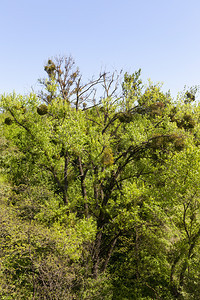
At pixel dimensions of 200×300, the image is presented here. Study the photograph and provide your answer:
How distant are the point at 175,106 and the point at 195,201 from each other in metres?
8.11

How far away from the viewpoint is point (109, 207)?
15.0 m

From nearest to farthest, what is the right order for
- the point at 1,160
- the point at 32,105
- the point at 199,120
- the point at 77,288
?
the point at 77,288 → the point at 32,105 → the point at 199,120 → the point at 1,160

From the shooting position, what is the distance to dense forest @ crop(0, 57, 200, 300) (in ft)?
40.0

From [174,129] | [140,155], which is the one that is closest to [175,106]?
[174,129]

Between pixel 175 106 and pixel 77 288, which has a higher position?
pixel 175 106

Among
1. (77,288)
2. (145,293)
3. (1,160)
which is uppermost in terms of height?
(1,160)

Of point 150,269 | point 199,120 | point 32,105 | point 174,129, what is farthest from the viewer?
point 199,120

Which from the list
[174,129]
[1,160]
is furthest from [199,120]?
[1,160]

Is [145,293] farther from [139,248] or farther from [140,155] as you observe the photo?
[140,155]

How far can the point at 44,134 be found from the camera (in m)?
14.9

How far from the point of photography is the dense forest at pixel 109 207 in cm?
1220

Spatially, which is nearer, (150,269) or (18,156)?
(150,269)

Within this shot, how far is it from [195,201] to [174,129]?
494cm

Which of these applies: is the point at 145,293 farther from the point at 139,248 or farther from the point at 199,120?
the point at 199,120
